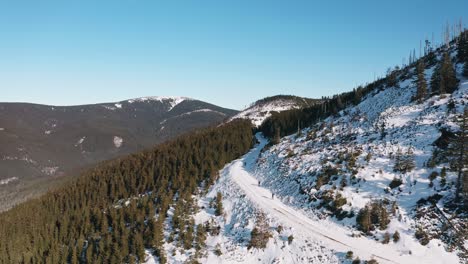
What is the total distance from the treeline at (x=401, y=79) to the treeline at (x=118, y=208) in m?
11.7

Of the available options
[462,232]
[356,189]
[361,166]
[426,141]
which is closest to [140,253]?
[356,189]

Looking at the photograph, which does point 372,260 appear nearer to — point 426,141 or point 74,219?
point 426,141

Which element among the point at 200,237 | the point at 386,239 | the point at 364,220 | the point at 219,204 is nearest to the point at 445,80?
the point at 364,220

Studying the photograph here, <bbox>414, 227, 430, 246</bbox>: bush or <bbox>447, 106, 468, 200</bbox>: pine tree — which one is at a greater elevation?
<bbox>447, 106, 468, 200</bbox>: pine tree

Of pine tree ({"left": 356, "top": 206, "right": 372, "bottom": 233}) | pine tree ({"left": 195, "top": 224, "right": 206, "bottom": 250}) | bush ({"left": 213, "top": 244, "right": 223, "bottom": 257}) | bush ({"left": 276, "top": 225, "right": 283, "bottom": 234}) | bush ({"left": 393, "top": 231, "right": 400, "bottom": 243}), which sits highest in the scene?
pine tree ({"left": 356, "top": 206, "right": 372, "bottom": 233})

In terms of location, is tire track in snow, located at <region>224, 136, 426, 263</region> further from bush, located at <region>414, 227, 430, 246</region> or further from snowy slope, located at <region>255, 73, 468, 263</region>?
bush, located at <region>414, 227, 430, 246</region>

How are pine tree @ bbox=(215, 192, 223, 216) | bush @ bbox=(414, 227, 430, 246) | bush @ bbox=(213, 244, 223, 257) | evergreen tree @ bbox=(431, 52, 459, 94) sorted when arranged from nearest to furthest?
bush @ bbox=(414, 227, 430, 246) < bush @ bbox=(213, 244, 223, 257) < pine tree @ bbox=(215, 192, 223, 216) < evergreen tree @ bbox=(431, 52, 459, 94)

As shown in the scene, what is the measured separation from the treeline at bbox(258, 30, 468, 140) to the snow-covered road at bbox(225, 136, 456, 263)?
3141 centimetres

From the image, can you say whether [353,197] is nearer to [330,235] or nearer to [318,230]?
[318,230]

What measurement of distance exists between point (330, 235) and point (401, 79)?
60.8m

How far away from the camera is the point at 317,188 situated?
5519 centimetres

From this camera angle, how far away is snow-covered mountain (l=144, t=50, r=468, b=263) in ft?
132

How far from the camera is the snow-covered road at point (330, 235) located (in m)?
37.6

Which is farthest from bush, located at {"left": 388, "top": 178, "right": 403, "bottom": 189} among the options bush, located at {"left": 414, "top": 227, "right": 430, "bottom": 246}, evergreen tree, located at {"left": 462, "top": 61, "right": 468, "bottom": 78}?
evergreen tree, located at {"left": 462, "top": 61, "right": 468, "bottom": 78}
